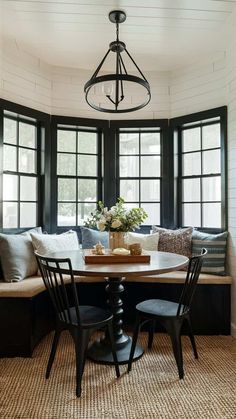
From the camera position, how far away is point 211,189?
12.0ft

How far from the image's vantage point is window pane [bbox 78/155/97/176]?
401cm

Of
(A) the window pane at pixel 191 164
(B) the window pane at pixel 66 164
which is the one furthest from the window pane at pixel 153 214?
(B) the window pane at pixel 66 164

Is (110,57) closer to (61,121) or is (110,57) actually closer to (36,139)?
(61,121)

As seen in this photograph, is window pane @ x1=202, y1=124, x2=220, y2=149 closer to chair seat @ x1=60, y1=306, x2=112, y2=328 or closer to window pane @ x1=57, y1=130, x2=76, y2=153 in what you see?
window pane @ x1=57, y1=130, x2=76, y2=153

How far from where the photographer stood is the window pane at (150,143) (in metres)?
4.04

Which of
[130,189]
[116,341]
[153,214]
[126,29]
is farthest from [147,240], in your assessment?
[126,29]

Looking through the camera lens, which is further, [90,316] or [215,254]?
[215,254]

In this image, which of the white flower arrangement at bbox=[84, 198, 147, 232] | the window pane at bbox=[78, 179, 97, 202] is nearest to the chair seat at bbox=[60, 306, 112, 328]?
the white flower arrangement at bbox=[84, 198, 147, 232]

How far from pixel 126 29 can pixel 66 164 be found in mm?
1657

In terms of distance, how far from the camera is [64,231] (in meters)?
3.89

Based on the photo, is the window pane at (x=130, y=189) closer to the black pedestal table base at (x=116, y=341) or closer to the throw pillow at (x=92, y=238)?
the throw pillow at (x=92, y=238)

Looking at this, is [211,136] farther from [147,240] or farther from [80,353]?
[80,353]

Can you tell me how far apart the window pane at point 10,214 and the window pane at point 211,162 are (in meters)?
2.25

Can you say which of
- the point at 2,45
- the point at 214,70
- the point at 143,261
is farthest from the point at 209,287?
the point at 2,45
